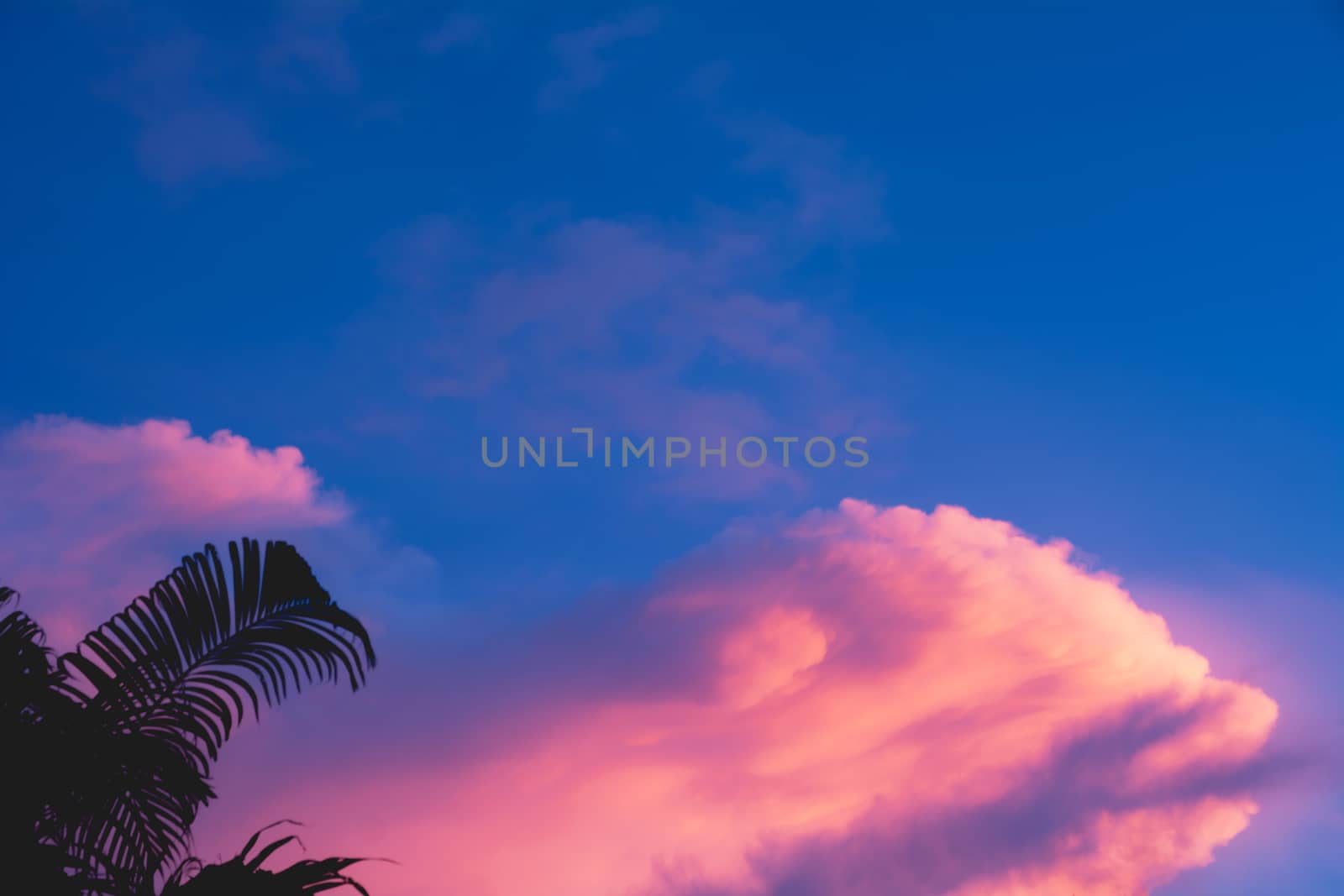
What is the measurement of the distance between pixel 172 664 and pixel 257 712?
554mm

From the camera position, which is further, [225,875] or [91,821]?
[91,821]

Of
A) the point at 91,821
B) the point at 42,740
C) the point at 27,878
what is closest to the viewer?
the point at 27,878

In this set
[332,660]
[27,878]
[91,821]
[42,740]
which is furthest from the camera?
[332,660]

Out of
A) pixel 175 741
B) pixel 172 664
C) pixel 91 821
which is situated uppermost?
pixel 172 664

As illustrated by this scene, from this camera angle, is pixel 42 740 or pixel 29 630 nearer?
pixel 42 740

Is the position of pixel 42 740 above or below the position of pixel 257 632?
below

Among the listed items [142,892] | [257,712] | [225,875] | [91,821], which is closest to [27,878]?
[142,892]

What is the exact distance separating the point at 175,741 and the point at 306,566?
116cm

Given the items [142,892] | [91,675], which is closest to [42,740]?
[91,675]

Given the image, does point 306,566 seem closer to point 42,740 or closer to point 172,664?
point 172,664

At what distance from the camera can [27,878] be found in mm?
4133

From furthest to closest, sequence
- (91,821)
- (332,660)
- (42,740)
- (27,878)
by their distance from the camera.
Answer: (332,660) < (91,821) < (42,740) < (27,878)

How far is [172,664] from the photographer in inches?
224

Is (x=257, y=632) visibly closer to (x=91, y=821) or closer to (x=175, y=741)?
(x=175, y=741)
